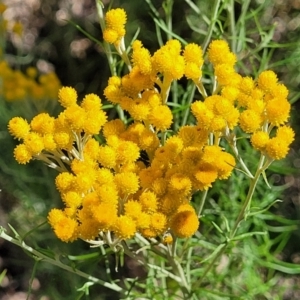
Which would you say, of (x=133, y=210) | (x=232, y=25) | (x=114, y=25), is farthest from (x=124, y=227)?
(x=232, y=25)

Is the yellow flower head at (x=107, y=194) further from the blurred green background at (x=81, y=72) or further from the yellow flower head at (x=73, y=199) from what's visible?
the blurred green background at (x=81, y=72)

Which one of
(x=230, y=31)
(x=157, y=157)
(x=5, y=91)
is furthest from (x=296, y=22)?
(x=157, y=157)

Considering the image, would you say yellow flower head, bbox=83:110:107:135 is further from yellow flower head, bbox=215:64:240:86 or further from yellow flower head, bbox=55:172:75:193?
yellow flower head, bbox=215:64:240:86

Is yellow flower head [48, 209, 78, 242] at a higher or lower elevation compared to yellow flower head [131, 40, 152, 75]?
lower

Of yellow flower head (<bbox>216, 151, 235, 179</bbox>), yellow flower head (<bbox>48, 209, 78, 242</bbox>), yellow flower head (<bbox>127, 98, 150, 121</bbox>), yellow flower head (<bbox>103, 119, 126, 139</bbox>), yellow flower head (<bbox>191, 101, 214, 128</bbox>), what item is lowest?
yellow flower head (<bbox>48, 209, 78, 242</bbox>)

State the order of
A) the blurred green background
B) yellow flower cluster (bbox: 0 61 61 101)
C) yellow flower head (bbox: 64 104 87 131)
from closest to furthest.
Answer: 1. yellow flower head (bbox: 64 104 87 131)
2. yellow flower cluster (bbox: 0 61 61 101)
3. the blurred green background

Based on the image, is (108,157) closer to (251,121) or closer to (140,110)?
(140,110)

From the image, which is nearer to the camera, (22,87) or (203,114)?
(203,114)

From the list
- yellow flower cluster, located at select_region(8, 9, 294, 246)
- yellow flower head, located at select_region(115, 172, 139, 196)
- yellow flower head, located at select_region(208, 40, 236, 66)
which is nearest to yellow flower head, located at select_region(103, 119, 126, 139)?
yellow flower cluster, located at select_region(8, 9, 294, 246)

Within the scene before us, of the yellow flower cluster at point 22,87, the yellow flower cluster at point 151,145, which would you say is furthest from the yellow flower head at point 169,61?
the yellow flower cluster at point 22,87
